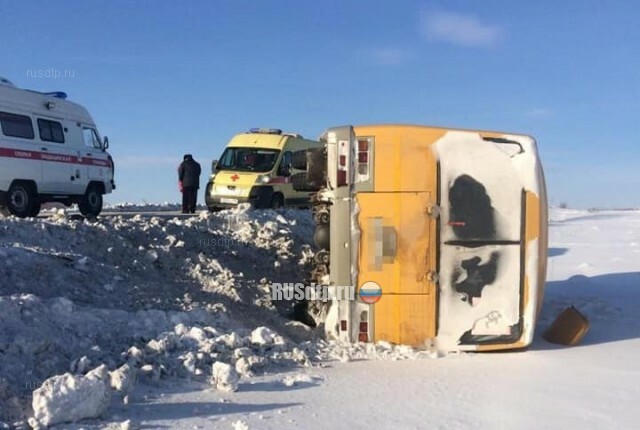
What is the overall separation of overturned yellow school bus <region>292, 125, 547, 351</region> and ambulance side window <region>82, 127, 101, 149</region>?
12.0 metres

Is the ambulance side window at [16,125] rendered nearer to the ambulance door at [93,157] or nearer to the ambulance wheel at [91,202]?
the ambulance door at [93,157]

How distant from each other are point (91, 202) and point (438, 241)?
1262 centimetres

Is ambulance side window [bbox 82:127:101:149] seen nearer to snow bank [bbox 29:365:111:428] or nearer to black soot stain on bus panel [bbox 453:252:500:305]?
black soot stain on bus panel [bbox 453:252:500:305]

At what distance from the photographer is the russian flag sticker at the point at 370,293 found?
6195 mm

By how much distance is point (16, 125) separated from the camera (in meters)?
14.1

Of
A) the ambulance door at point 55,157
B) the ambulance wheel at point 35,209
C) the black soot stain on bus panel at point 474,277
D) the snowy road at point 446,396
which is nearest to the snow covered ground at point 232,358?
the snowy road at point 446,396

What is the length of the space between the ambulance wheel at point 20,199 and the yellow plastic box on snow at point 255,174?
219 inches

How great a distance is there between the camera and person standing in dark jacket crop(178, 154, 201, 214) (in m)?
19.8

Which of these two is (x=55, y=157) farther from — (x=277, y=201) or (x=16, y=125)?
(x=277, y=201)

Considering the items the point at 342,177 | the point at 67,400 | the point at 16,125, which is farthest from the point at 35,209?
the point at 67,400

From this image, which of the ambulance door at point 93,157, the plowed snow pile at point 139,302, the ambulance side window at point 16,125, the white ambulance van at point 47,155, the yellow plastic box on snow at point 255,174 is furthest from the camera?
the yellow plastic box on snow at point 255,174

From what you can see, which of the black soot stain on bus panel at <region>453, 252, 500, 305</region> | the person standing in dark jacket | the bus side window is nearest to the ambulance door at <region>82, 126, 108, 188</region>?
the person standing in dark jacket

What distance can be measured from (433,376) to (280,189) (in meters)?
14.2

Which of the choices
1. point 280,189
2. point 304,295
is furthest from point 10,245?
point 280,189
